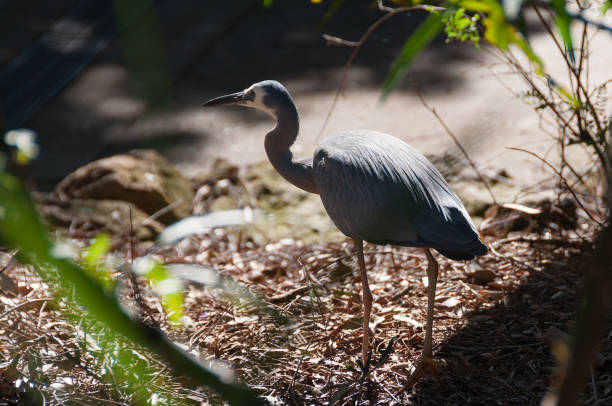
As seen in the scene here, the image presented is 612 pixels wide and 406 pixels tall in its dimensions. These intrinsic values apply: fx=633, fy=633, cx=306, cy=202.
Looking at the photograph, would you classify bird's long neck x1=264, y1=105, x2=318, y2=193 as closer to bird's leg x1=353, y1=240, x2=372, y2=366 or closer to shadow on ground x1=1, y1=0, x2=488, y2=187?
bird's leg x1=353, y1=240, x2=372, y2=366

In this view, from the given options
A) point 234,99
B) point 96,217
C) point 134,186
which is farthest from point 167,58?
point 234,99

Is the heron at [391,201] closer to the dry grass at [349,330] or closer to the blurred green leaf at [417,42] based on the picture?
the dry grass at [349,330]

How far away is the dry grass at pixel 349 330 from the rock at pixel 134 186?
2.30 ft

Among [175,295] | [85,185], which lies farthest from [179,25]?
[175,295]

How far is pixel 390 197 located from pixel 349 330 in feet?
2.56

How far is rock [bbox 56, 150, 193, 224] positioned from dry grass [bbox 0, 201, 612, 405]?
70cm

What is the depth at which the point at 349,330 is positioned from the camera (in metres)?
3.04

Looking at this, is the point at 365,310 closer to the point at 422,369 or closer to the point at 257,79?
the point at 422,369

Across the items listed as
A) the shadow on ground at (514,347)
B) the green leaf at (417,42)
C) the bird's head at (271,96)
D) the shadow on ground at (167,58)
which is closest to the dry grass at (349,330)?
the shadow on ground at (514,347)

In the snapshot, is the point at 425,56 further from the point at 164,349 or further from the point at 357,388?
the point at 164,349

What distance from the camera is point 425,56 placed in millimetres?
6590

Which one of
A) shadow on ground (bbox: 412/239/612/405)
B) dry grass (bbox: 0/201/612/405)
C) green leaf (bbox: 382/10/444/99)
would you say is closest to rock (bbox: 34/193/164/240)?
dry grass (bbox: 0/201/612/405)

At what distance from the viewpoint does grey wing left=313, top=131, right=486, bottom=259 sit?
8.14 ft

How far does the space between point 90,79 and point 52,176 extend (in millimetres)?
1793
